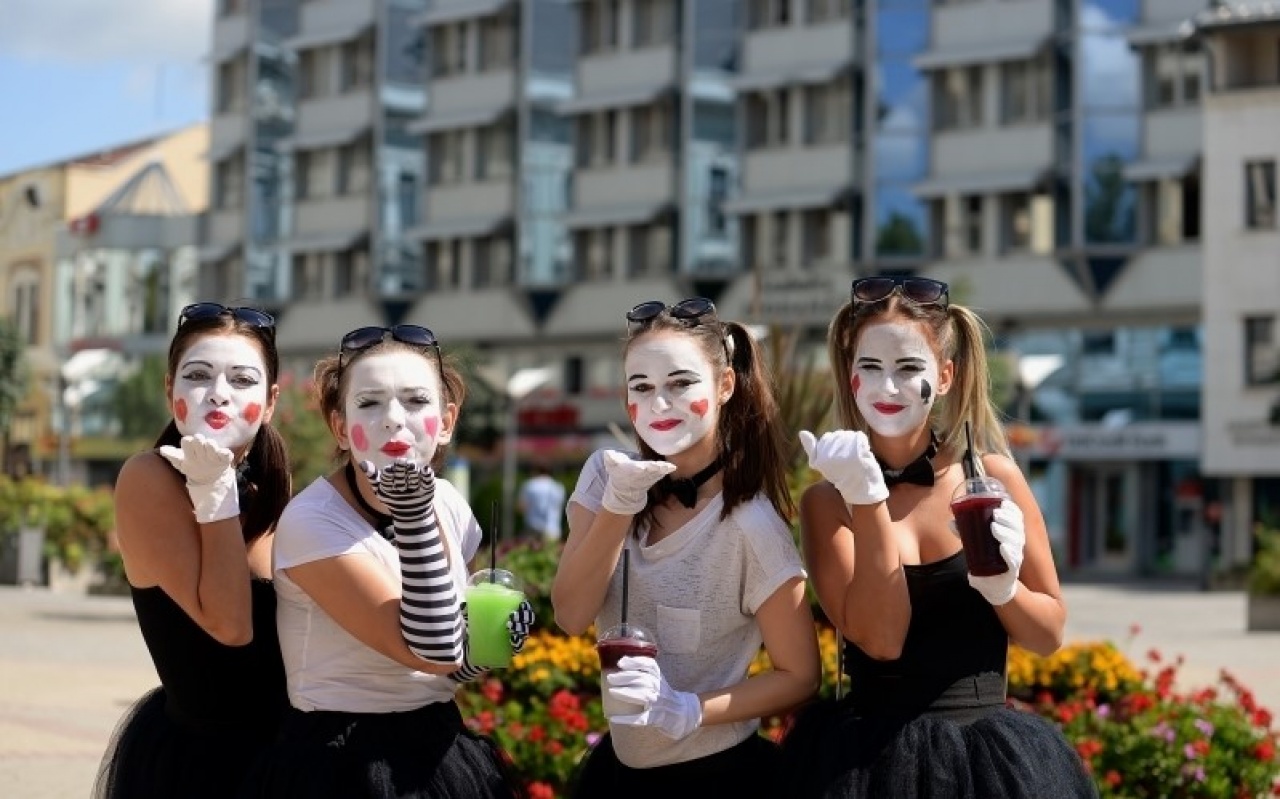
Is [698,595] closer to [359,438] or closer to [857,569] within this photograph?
[857,569]

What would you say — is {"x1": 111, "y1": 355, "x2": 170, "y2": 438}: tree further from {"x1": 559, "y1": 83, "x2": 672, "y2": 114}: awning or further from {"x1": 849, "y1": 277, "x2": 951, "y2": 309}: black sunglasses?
{"x1": 849, "y1": 277, "x2": 951, "y2": 309}: black sunglasses

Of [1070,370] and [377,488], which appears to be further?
[1070,370]

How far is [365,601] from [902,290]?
4.51 feet

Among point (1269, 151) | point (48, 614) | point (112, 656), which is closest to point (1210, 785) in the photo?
point (112, 656)

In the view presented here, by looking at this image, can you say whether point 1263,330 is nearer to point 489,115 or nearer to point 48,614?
point 489,115

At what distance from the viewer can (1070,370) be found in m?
49.2

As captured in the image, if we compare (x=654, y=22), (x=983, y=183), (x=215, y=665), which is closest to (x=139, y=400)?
(x=654, y=22)

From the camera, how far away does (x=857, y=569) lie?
4.70 meters

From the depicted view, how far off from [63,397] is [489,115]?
18.6 metres

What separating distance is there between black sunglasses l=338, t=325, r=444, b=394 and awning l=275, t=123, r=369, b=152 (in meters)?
56.3

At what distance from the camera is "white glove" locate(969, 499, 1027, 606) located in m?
4.55

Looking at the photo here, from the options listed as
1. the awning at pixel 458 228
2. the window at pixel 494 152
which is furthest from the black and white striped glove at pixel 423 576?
the window at pixel 494 152

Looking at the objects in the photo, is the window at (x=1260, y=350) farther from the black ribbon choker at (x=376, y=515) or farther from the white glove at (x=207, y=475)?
the white glove at (x=207, y=475)

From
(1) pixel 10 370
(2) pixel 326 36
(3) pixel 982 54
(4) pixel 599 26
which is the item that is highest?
(2) pixel 326 36
